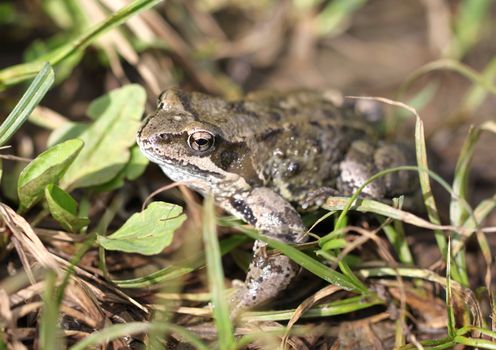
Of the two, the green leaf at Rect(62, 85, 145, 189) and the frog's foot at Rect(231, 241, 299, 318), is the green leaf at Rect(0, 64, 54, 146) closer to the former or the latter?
the green leaf at Rect(62, 85, 145, 189)

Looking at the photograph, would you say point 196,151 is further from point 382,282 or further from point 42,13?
point 42,13

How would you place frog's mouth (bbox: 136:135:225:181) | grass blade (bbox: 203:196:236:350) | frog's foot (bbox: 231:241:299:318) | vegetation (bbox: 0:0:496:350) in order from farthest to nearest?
frog's mouth (bbox: 136:135:225:181) < frog's foot (bbox: 231:241:299:318) < vegetation (bbox: 0:0:496:350) < grass blade (bbox: 203:196:236:350)

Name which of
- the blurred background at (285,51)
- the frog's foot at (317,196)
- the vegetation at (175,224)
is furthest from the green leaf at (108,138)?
the frog's foot at (317,196)

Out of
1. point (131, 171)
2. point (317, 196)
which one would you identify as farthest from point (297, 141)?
point (131, 171)

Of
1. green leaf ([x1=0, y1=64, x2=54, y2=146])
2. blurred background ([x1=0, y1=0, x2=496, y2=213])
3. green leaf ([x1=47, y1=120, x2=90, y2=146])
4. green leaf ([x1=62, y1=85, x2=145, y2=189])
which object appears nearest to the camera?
green leaf ([x1=0, y1=64, x2=54, y2=146])

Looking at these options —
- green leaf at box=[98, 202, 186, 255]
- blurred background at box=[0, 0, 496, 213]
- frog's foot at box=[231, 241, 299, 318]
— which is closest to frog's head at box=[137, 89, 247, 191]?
green leaf at box=[98, 202, 186, 255]

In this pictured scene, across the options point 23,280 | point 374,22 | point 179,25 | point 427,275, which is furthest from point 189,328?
point 374,22

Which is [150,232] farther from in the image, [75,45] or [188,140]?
[75,45]
